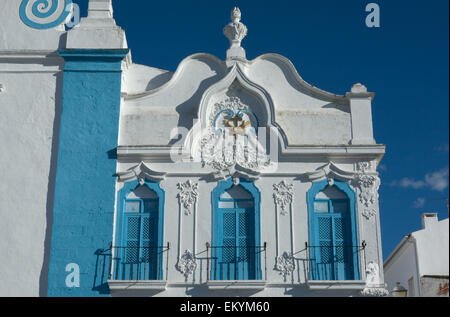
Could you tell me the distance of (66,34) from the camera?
59.6 feet

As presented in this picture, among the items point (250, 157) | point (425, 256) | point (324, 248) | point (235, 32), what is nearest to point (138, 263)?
point (250, 157)

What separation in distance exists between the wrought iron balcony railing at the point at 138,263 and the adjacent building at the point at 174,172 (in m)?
0.03

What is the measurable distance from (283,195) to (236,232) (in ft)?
4.34

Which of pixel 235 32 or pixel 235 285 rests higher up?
pixel 235 32

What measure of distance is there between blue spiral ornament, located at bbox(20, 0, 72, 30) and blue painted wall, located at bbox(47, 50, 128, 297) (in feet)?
3.56

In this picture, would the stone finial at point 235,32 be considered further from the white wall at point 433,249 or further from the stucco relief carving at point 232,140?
the white wall at point 433,249

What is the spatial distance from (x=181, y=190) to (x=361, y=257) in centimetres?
410

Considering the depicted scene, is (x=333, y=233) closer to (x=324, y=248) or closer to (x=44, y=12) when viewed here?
(x=324, y=248)

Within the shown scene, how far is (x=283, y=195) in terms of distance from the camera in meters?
16.8

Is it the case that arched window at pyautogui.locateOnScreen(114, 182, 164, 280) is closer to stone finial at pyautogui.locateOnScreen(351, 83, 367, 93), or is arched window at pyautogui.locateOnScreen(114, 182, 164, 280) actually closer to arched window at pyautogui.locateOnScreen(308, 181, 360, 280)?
arched window at pyautogui.locateOnScreen(308, 181, 360, 280)

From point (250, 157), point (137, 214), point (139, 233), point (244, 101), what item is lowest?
point (139, 233)

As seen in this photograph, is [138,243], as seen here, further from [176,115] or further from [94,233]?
[176,115]
